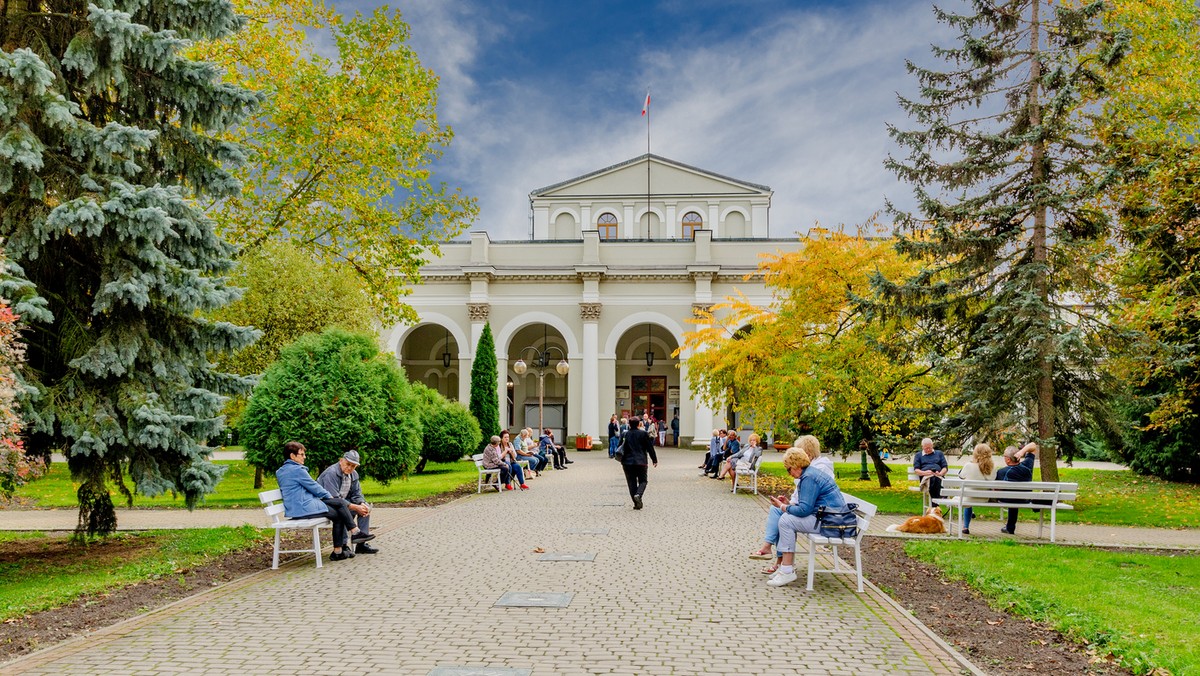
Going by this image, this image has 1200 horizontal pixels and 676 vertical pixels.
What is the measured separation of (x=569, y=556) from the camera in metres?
9.64

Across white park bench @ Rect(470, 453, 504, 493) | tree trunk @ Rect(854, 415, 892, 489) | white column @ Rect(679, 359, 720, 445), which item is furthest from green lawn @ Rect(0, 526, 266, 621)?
white column @ Rect(679, 359, 720, 445)

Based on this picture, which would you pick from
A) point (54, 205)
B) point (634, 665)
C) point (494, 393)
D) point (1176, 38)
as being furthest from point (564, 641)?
point (494, 393)

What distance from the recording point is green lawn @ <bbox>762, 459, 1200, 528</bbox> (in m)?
14.4

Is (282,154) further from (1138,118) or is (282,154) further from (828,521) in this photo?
(1138,118)

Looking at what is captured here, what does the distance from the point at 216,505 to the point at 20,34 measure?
949 cm

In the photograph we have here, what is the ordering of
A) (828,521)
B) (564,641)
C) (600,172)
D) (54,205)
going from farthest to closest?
(600,172)
(54,205)
(828,521)
(564,641)

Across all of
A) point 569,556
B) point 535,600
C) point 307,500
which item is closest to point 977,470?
point 569,556

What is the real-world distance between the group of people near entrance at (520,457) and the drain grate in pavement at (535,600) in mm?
11044

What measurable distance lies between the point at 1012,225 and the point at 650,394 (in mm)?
29685

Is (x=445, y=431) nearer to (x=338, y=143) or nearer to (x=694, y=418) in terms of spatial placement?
(x=338, y=143)

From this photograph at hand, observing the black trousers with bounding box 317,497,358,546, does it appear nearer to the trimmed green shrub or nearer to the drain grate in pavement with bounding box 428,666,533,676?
the drain grate in pavement with bounding box 428,666,533,676

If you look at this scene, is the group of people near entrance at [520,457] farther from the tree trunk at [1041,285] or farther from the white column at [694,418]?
the white column at [694,418]

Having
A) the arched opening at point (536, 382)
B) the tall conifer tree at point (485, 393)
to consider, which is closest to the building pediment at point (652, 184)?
the arched opening at point (536, 382)

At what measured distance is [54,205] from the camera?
9203 mm
